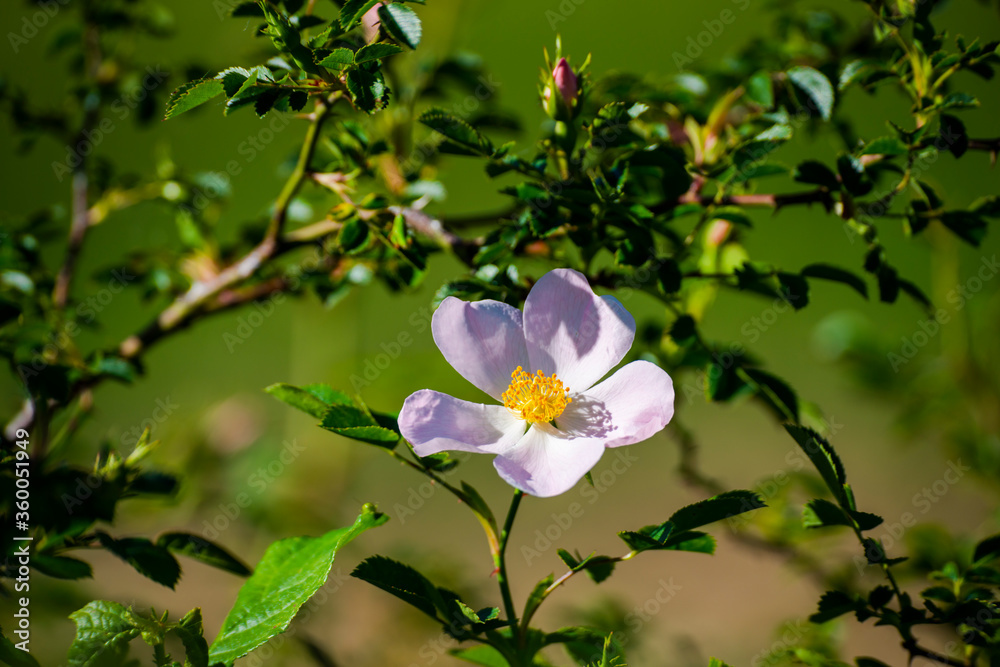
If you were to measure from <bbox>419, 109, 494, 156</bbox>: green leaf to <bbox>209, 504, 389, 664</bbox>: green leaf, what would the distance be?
27 cm

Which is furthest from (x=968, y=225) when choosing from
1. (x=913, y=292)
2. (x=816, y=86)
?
(x=816, y=86)

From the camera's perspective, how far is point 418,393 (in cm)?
46

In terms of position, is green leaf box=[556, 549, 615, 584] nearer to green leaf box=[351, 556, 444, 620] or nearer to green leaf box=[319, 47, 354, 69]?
green leaf box=[351, 556, 444, 620]

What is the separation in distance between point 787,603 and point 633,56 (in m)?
1.63

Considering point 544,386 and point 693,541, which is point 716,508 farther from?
point 544,386

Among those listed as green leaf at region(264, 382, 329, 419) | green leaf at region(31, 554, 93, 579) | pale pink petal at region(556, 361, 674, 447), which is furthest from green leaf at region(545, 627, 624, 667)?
green leaf at region(31, 554, 93, 579)

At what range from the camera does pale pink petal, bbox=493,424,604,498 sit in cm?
42

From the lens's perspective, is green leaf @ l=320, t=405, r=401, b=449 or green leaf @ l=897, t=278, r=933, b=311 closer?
green leaf @ l=320, t=405, r=401, b=449

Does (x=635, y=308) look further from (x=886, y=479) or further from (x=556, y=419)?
(x=556, y=419)

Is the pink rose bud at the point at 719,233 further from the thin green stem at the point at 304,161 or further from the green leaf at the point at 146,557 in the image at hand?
the green leaf at the point at 146,557

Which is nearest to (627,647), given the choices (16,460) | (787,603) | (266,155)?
(16,460)

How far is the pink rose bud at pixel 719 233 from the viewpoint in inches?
29.0

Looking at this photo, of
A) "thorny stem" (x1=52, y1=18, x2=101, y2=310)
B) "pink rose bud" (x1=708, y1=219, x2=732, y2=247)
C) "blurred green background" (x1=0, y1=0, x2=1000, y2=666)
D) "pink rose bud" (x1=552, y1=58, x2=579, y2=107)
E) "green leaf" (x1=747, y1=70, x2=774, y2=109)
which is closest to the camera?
"pink rose bud" (x1=552, y1=58, x2=579, y2=107)

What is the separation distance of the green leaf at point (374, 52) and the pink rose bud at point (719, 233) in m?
0.43
